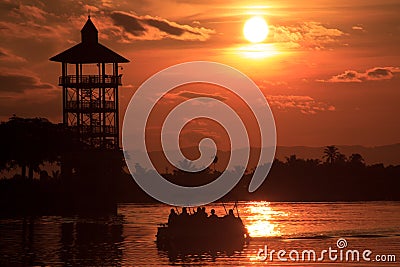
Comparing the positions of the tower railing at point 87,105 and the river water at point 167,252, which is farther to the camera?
the tower railing at point 87,105

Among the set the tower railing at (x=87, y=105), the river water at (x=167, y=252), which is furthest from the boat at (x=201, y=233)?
the tower railing at (x=87, y=105)

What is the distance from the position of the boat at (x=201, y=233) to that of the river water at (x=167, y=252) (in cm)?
134

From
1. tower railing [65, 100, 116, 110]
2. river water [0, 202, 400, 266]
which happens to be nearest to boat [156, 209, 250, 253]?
river water [0, 202, 400, 266]

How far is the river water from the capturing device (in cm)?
7681

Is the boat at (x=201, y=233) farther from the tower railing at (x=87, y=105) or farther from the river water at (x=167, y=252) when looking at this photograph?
the tower railing at (x=87, y=105)

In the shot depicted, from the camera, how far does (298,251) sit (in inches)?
3287

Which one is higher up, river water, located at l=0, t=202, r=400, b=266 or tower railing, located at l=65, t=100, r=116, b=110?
tower railing, located at l=65, t=100, r=116, b=110

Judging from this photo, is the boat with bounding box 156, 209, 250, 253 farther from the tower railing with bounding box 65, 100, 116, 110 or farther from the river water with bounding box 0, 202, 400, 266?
the tower railing with bounding box 65, 100, 116, 110

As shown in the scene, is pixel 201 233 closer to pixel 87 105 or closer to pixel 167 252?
pixel 167 252

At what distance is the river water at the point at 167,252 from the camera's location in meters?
76.8

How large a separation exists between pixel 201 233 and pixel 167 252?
12.6 feet

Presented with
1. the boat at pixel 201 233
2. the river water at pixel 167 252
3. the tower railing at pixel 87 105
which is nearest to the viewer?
the river water at pixel 167 252

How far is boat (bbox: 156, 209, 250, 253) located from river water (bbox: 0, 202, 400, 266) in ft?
4.39

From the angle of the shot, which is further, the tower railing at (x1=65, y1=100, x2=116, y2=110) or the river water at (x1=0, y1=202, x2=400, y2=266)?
the tower railing at (x1=65, y1=100, x2=116, y2=110)
